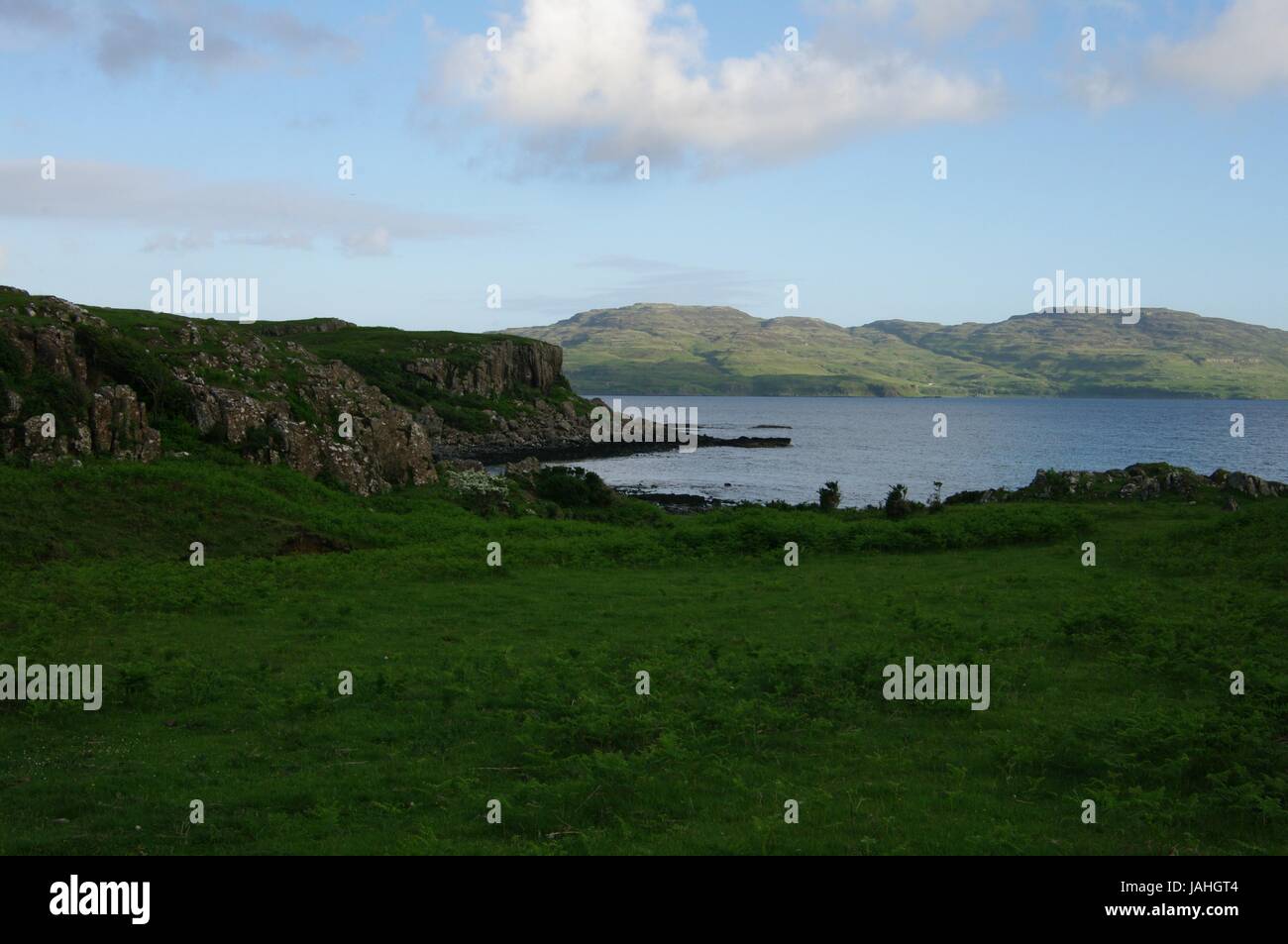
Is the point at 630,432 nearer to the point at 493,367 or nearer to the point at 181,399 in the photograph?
the point at 493,367

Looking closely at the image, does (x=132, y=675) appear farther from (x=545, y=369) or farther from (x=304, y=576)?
(x=545, y=369)

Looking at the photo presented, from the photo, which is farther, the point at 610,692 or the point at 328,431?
the point at 328,431

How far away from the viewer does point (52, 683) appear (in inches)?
663

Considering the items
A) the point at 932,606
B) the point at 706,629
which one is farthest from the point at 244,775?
the point at 932,606

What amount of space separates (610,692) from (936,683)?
584 cm

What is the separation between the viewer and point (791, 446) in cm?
14612

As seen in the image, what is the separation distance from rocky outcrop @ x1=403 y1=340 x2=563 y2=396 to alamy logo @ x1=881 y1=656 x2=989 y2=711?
412 feet

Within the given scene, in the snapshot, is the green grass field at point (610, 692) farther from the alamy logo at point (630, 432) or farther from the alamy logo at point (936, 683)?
the alamy logo at point (630, 432)

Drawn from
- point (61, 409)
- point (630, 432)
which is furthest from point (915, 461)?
point (61, 409)

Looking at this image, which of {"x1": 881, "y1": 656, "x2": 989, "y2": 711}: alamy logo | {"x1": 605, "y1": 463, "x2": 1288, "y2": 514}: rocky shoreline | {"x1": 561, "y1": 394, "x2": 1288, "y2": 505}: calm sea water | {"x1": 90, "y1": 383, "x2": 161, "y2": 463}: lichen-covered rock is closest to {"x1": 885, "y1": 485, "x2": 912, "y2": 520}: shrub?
{"x1": 605, "y1": 463, "x2": 1288, "y2": 514}: rocky shoreline

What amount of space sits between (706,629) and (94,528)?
19817 mm
